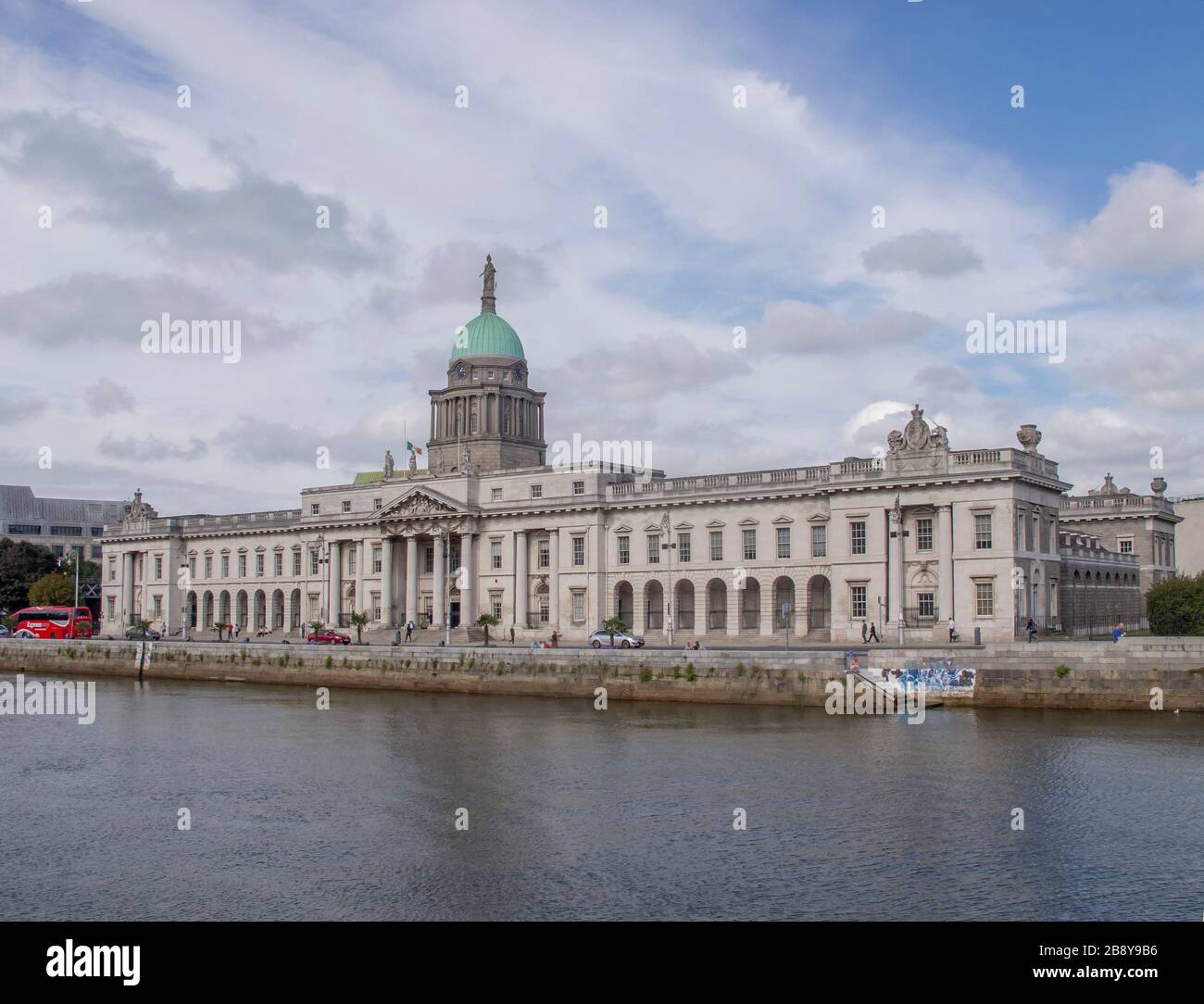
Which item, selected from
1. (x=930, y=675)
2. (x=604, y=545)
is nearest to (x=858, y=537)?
(x=604, y=545)

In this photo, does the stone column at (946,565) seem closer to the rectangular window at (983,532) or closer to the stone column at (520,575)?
the rectangular window at (983,532)

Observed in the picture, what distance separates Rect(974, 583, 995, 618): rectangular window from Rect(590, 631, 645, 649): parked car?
55.9 ft

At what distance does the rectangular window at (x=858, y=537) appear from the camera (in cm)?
7081

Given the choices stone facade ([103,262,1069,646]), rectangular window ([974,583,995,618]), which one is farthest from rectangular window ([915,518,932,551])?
rectangular window ([974,583,995,618])

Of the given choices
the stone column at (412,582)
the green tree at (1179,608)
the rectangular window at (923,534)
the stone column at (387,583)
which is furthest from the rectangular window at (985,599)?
the stone column at (387,583)

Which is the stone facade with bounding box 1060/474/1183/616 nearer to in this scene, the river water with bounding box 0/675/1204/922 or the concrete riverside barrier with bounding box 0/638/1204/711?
the concrete riverside barrier with bounding box 0/638/1204/711

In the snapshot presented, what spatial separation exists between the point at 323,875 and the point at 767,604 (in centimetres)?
5550

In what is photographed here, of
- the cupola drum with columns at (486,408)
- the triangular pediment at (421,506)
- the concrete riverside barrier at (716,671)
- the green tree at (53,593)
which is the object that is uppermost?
the cupola drum with columns at (486,408)

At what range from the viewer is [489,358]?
103m

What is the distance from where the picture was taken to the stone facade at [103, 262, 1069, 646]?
66688 mm

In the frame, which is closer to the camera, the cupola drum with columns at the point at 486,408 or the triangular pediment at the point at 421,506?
the triangular pediment at the point at 421,506

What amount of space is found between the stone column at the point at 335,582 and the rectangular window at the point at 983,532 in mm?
50748
